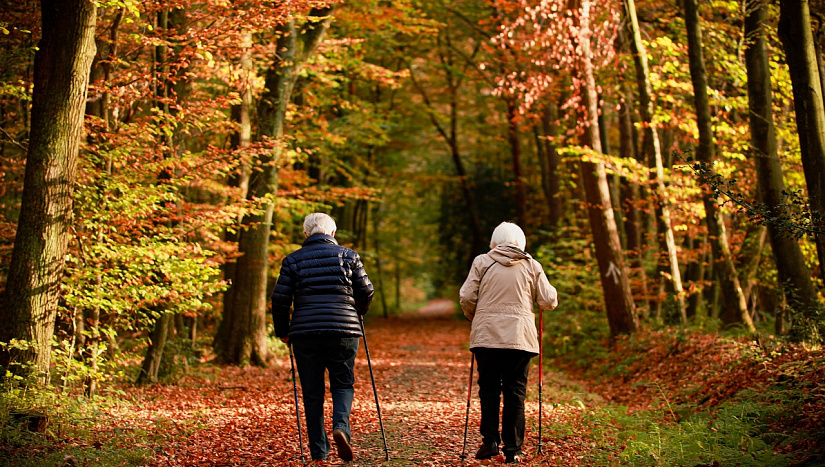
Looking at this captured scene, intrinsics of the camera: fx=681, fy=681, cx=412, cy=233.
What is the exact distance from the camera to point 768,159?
27.9ft

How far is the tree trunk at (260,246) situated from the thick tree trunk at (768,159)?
7054 millimetres

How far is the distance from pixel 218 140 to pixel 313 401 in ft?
30.1

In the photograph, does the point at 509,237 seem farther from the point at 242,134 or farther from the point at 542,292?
the point at 242,134

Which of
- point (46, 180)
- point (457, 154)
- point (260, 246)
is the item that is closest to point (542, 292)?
point (46, 180)

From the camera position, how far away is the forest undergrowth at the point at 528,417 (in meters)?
5.73

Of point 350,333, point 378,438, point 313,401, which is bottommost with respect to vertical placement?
point 378,438

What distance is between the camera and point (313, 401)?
573cm

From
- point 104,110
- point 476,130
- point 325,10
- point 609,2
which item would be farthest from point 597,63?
point 476,130

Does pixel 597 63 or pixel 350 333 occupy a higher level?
pixel 597 63

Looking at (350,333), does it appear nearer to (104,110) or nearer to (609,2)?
(104,110)

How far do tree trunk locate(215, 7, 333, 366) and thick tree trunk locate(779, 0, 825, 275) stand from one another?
7.89 metres

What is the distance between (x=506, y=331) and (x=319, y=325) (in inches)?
61.1

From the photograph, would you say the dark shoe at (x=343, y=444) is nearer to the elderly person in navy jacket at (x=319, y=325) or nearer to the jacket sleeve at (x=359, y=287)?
the elderly person in navy jacket at (x=319, y=325)

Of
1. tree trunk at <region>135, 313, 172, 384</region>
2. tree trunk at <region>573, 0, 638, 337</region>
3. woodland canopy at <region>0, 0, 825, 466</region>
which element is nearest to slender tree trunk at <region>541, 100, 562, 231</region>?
woodland canopy at <region>0, 0, 825, 466</region>
